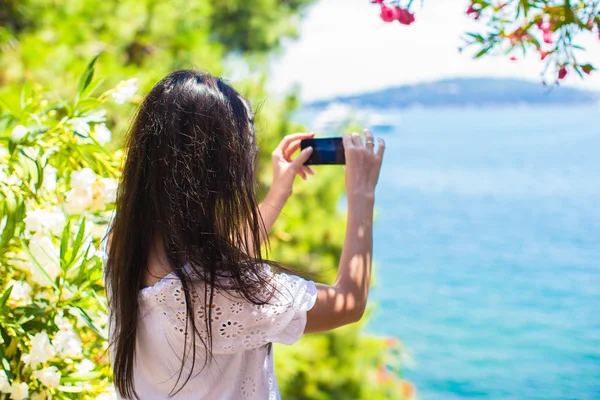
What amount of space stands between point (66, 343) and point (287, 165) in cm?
49

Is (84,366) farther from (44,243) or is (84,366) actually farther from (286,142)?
(286,142)

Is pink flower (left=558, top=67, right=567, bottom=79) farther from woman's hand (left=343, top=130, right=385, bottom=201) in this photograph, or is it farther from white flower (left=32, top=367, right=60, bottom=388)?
white flower (left=32, top=367, right=60, bottom=388)

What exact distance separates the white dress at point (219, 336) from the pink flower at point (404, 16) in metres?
0.51

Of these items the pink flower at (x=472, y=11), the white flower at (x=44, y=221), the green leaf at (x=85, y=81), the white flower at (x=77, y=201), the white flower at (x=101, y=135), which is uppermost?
the pink flower at (x=472, y=11)

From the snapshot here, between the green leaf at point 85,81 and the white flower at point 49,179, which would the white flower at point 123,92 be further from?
the white flower at point 49,179

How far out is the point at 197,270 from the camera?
0.87 m

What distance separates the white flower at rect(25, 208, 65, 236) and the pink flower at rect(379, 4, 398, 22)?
0.67 metres

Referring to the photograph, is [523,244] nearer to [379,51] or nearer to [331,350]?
[331,350]

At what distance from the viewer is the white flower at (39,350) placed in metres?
1.14

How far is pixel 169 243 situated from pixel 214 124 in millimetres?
166

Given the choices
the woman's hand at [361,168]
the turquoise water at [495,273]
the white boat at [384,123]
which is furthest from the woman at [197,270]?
the white boat at [384,123]

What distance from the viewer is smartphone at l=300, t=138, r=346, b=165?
3.67ft

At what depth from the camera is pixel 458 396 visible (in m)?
8.33

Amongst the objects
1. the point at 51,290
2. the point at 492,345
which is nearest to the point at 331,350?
the point at 51,290
